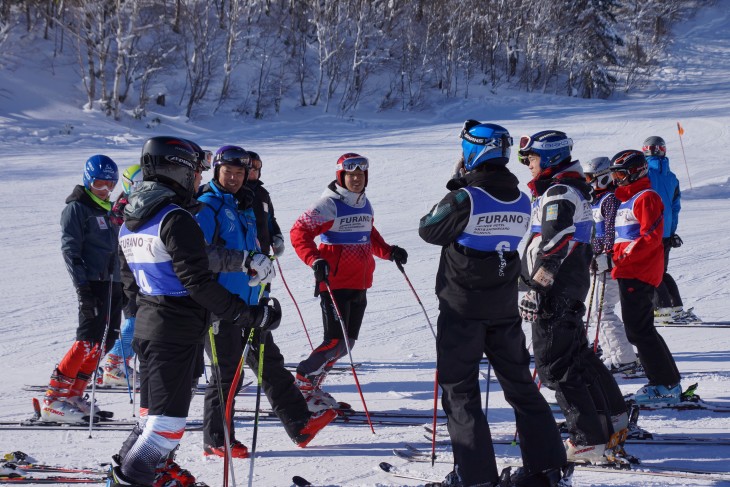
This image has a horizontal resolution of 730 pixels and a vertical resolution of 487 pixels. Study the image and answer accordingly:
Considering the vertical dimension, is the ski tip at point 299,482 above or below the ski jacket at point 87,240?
below

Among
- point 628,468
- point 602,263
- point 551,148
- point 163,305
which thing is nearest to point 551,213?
point 551,148

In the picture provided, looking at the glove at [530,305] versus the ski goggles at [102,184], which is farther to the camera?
the ski goggles at [102,184]

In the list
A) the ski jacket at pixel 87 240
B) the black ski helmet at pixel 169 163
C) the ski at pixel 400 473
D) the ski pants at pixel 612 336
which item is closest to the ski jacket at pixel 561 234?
the ski at pixel 400 473

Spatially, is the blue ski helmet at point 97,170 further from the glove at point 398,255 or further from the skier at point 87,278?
the glove at point 398,255

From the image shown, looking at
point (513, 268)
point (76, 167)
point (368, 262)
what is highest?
point (513, 268)

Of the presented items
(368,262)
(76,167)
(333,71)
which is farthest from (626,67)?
(368,262)

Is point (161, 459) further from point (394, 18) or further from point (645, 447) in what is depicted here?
point (394, 18)

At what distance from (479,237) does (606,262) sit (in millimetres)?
1827

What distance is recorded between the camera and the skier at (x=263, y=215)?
5152 mm

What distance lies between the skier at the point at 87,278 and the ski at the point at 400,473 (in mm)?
2344

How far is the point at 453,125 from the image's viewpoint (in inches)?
1133

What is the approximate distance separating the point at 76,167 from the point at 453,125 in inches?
594

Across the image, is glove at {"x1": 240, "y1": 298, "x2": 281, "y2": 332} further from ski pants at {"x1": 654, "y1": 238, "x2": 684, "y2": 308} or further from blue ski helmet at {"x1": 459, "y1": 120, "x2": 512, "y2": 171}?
ski pants at {"x1": 654, "y1": 238, "x2": 684, "y2": 308}

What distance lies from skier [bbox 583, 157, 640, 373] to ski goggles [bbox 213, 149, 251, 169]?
87.1 inches
